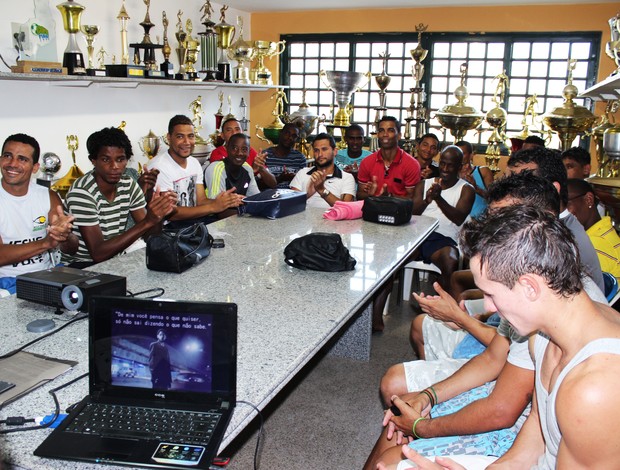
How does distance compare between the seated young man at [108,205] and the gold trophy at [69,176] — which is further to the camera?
the gold trophy at [69,176]

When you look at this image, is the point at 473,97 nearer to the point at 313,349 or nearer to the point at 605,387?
the point at 313,349

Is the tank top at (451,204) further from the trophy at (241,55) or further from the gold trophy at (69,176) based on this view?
the trophy at (241,55)

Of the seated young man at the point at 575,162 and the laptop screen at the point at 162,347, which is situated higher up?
the seated young man at the point at 575,162

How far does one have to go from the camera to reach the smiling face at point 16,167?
269 cm

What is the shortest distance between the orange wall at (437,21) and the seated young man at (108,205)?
4353 mm

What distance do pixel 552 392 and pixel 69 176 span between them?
12.0 ft

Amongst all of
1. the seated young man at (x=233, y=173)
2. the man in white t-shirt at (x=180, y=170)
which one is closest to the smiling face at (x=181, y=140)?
the man in white t-shirt at (x=180, y=170)

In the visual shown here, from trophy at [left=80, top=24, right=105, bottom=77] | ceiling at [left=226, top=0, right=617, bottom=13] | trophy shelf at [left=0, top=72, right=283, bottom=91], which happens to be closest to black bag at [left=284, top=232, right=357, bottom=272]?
trophy shelf at [left=0, top=72, right=283, bottom=91]

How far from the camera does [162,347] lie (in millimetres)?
1389

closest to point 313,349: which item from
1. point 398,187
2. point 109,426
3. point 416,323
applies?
point 109,426

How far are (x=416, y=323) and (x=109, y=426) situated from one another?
1.60m

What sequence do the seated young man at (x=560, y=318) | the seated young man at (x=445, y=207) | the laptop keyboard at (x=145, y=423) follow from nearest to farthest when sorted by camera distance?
the seated young man at (x=560, y=318), the laptop keyboard at (x=145, y=423), the seated young man at (x=445, y=207)

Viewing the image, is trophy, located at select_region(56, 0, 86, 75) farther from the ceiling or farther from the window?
the window

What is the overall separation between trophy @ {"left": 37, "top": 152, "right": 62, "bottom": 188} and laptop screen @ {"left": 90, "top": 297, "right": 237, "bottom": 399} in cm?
293
